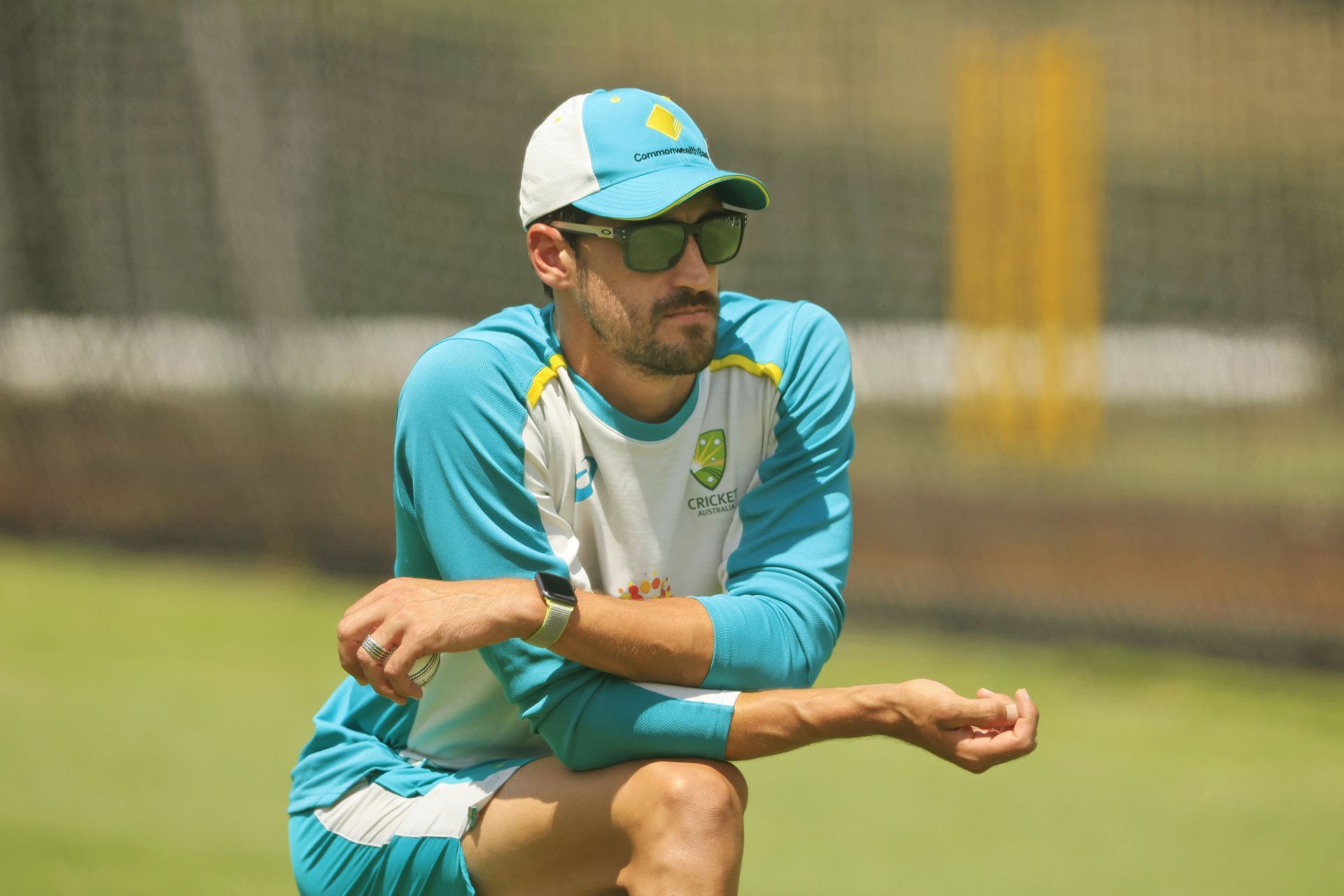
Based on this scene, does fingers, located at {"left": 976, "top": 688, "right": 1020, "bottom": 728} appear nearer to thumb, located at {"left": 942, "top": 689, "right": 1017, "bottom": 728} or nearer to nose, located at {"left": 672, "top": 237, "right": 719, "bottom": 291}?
thumb, located at {"left": 942, "top": 689, "right": 1017, "bottom": 728}

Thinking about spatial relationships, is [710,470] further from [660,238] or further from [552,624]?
[552,624]

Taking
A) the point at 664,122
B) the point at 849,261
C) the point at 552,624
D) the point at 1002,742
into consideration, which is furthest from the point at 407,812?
the point at 849,261

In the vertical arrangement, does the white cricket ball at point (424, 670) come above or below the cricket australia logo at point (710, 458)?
below

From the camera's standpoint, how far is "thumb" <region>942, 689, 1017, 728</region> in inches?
100

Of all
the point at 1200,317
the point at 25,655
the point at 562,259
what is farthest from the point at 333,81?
the point at 562,259

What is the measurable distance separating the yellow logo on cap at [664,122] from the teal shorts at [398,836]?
1231mm

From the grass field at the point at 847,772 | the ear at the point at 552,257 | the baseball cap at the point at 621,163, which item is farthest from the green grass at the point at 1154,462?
the ear at the point at 552,257

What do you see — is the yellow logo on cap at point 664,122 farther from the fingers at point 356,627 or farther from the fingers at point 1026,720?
the fingers at point 1026,720

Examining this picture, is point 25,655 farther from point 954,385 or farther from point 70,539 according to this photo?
point 954,385

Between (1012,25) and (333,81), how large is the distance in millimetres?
3695

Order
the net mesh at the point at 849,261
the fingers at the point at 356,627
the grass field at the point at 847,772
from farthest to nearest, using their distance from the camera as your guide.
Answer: the net mesh at the point at 849,261, the grass field at the point at 847,772, the fingers at the point at 356,627

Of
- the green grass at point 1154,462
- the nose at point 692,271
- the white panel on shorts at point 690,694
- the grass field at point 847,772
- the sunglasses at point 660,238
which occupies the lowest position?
the grass field at point 847,772

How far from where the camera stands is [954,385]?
7773 mm

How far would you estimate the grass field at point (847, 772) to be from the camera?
452cm
